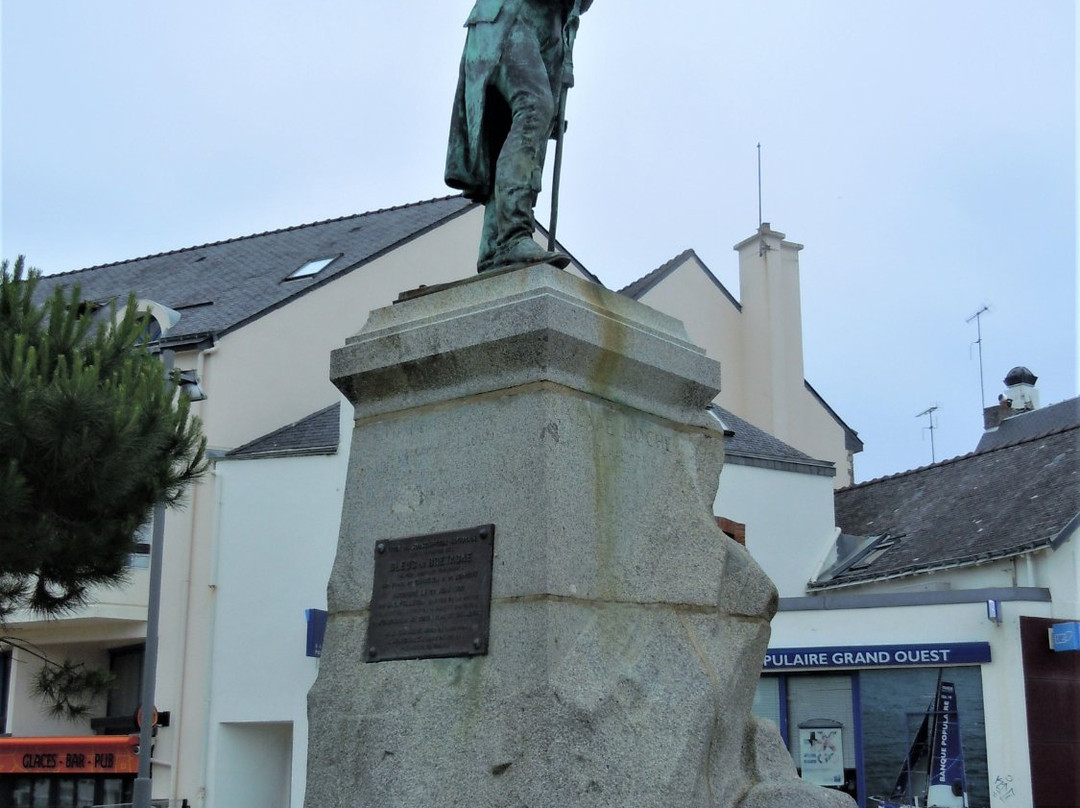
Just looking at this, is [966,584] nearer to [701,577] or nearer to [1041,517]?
[1041,517]

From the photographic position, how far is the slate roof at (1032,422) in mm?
31656

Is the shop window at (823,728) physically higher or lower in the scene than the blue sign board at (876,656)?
lower

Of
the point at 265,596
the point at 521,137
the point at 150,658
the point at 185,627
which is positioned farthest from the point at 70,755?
the point at 521,137

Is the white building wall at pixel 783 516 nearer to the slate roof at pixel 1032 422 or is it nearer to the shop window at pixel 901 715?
the shop window at pixel 901 715

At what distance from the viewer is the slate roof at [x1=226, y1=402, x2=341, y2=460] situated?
2223 cm

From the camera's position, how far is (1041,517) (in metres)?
20.5

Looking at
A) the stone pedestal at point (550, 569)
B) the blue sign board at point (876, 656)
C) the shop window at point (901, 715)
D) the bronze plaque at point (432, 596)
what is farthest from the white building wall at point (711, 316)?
the bronze plaque at point (432, 596)

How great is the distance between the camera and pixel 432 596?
5.69 meters

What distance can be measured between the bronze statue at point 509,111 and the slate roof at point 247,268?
17.0 meters

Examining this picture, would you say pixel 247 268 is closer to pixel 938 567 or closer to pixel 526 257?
pixel 938 567

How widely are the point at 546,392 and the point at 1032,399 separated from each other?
31465mm

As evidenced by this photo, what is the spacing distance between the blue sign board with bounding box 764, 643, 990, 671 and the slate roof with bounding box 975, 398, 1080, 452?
42.1ft

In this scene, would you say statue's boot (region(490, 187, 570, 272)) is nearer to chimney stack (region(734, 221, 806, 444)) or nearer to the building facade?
the building facade

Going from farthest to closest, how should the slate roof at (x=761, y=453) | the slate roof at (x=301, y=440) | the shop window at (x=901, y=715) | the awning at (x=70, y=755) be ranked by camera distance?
the slate roof at (x=761, y=453)
the awning at (x=70, y=755)
the slate roof at (x=301, y=440)
the shop window at (x=901, y=715)
